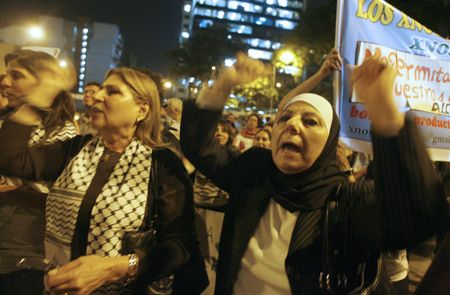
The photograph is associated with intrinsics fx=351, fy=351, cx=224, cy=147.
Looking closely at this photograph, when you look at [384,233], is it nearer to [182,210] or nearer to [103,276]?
[182,210]

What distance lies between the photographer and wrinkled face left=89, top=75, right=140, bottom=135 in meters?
2.04

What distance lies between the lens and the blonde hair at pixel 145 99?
212cm

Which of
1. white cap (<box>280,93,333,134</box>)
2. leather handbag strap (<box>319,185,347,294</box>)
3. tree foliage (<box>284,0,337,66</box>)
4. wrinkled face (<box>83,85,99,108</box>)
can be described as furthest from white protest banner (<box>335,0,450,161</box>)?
tree foliage (<box>284,0,337,66</box>)

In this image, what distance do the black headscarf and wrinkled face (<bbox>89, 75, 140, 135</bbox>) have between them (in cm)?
93

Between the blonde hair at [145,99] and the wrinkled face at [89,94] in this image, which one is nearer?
the blonde hair at [145,99]

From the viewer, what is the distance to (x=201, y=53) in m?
45.1

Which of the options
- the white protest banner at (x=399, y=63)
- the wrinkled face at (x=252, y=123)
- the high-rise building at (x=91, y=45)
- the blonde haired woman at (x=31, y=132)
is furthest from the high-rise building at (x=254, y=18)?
the blonde haired woman at (x=31, y=132)

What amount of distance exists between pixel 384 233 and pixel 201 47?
4636 centimetres

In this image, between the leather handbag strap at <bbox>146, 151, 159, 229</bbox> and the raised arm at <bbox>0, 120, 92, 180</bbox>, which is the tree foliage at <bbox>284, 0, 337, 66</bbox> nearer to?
the raised arm at <bbox>0, 120, 92, 180</bbox>

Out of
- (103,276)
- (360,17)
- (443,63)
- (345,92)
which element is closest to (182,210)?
(103,276)

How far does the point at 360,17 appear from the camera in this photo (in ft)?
10.2

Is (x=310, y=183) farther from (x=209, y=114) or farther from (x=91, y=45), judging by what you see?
(x=91, y=45)

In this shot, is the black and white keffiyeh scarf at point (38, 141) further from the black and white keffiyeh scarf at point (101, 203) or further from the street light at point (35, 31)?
the street light at point (35, 31)

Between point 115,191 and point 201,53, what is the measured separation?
4500 cm
